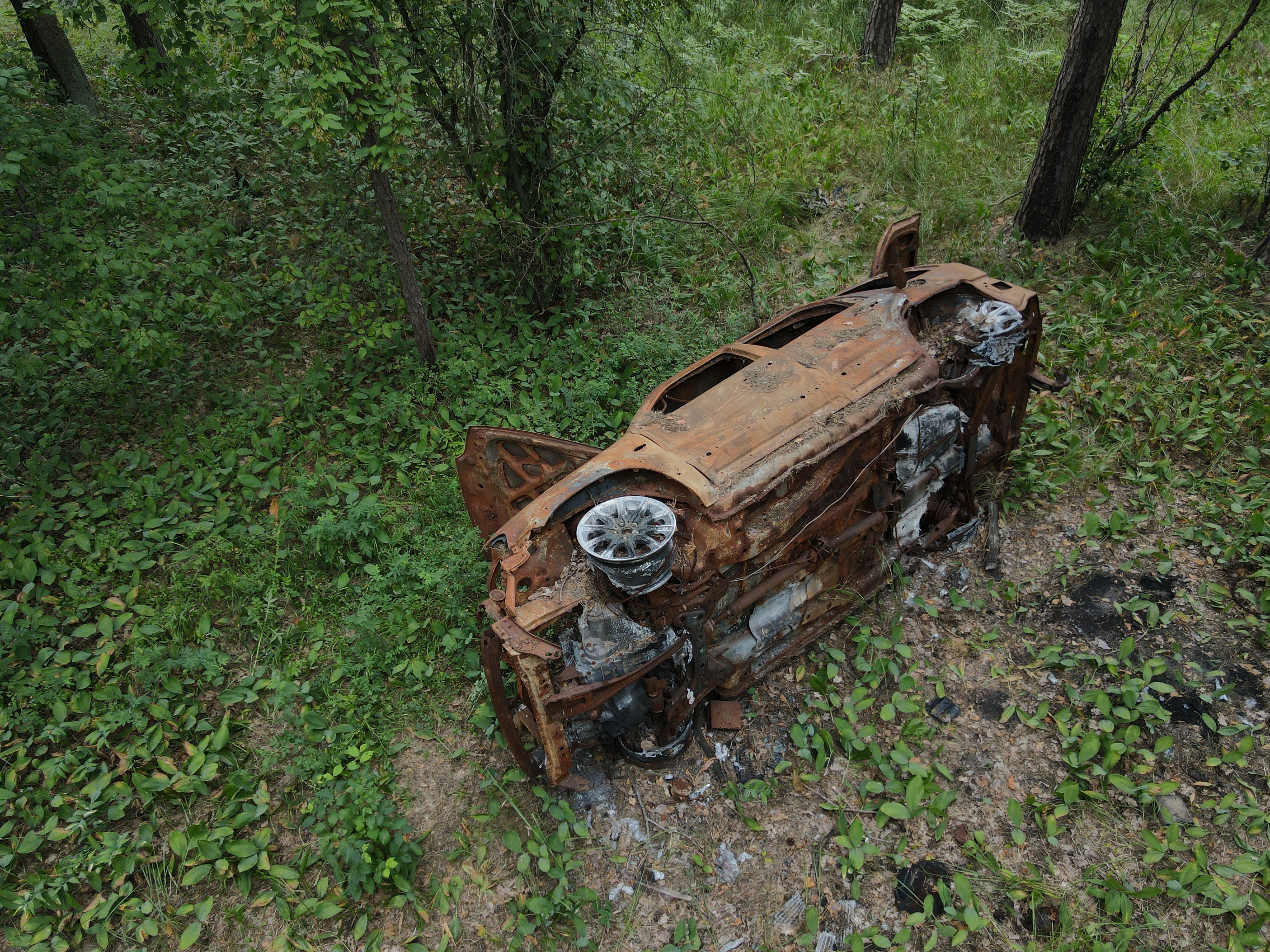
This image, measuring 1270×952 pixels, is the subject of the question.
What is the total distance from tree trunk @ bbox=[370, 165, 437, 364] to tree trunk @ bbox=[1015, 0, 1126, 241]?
5647 mm

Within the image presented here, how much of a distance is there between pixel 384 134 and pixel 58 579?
357cm

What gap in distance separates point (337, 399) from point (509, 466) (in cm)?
267

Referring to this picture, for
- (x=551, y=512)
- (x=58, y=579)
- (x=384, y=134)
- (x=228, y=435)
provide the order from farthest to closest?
1. (x=228, y=435)
2. (x=58, y=579)
3. (x=384, y=134)
4. (x=551, y=512)

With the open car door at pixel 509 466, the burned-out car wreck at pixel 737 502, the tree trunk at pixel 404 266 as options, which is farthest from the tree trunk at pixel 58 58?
the burned-out car wreck at pixel 737 502

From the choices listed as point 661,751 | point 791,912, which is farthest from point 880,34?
point 791,912

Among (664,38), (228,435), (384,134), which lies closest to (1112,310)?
(664,38)

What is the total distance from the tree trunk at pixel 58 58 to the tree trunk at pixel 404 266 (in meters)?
3.79

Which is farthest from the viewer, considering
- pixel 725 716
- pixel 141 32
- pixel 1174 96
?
pixel 141 32

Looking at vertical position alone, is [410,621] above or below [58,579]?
below

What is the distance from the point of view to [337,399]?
6215mm

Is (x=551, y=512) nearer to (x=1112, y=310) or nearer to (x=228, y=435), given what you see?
(x=228, y=435)

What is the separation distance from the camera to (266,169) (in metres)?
7.79

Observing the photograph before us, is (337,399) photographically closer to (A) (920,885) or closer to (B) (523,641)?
(B) (523,641)

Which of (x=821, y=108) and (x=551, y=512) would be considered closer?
(x=551, y=512)
